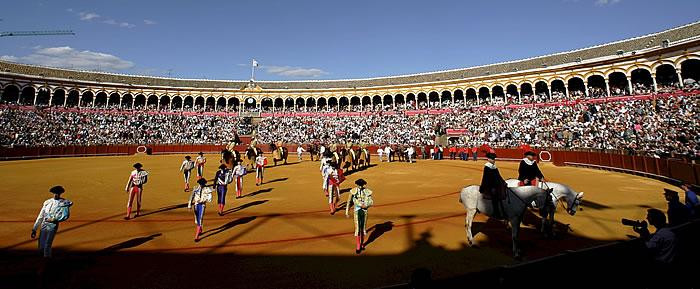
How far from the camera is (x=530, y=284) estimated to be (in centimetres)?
283

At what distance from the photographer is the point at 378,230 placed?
6.95 metres

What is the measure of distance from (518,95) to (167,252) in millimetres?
42857

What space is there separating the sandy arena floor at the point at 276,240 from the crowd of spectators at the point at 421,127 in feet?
42.7

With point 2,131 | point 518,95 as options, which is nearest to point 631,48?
point 518,95

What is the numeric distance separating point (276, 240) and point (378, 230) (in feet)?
7.21

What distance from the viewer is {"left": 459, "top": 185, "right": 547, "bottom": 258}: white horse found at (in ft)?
18.1

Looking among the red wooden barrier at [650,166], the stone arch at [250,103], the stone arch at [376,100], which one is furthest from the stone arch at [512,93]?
the stone arch at [250,103]

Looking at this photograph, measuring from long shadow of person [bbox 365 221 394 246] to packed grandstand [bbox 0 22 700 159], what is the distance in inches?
668

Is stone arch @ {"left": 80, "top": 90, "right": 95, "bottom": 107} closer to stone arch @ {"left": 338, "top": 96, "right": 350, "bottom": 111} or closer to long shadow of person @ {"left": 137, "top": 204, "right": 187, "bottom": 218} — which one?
stone arch @ {"left": 338, "top": 96, "right": 350, "bottom": 111}

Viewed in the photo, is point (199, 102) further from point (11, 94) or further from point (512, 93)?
point (512, 93)

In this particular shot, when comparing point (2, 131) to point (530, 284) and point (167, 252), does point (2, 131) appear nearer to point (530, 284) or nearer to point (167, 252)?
point (167, 252)

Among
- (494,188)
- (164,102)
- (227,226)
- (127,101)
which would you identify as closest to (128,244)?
(227,226)

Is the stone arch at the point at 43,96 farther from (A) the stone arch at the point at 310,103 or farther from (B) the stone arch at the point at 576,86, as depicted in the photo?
(B) the stone arch at the point at 576,86

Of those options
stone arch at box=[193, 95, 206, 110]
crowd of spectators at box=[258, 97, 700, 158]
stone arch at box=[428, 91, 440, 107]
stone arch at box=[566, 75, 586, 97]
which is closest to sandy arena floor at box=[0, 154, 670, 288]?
crowd of spectators at box=[258, 97, 700, 158]
